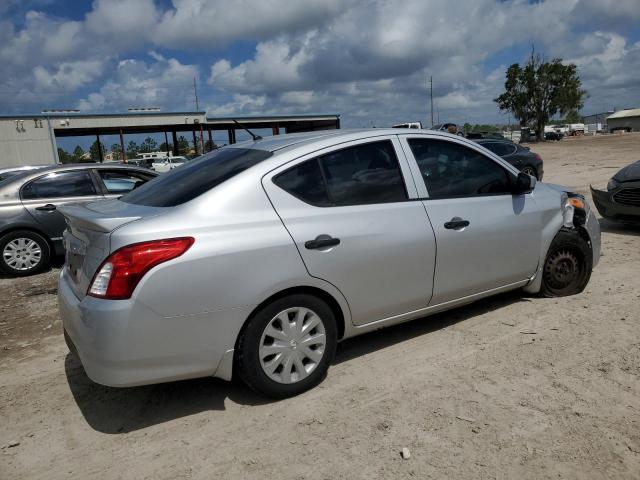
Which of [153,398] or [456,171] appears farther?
[456,171]

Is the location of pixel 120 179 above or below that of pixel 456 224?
above

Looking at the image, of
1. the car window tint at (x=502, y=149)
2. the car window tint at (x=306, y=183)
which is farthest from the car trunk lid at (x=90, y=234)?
the car window tint at (x=502, y=149)

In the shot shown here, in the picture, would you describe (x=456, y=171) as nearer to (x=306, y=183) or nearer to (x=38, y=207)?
(x=306, y=183)

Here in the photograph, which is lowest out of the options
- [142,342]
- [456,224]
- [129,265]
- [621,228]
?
[621,228]

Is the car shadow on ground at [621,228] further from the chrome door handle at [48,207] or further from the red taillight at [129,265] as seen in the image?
the chrome door handle at [48,207]

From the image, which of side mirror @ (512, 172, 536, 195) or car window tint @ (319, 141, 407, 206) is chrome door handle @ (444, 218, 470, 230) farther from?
side mirror @ (512, 172, 536, 195)

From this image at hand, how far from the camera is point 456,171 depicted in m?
4.11

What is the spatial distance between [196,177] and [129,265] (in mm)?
942

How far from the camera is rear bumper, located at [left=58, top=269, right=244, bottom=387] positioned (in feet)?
9.15

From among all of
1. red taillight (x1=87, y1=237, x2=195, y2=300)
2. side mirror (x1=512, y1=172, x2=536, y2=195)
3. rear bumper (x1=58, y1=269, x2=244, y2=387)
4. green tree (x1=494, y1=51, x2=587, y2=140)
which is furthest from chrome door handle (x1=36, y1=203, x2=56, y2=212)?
green tree (x1=494, y1=51, x2=587, y2=140)

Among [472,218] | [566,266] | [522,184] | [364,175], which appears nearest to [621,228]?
[566,266]

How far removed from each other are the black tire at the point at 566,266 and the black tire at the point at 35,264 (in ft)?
20.8

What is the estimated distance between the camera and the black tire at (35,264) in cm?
704

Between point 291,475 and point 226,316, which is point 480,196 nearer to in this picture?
point 226,316
